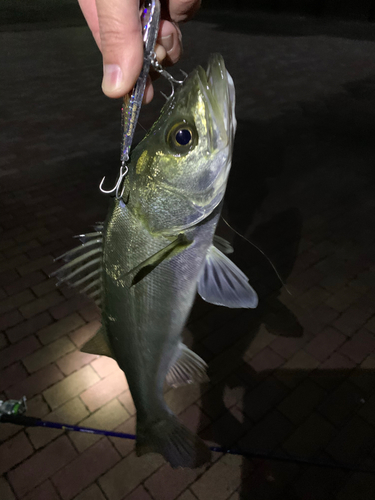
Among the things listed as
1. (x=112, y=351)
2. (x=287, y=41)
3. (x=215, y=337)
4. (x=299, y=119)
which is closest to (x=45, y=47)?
(x=287, y=41)

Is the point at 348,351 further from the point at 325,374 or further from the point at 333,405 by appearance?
the point at 333,405

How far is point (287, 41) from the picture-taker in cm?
1570

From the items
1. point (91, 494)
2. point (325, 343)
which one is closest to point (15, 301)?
point (91, 494)

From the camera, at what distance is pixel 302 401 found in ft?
10.4

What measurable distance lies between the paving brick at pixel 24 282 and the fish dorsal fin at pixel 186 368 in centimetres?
292

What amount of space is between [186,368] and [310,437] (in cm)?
176

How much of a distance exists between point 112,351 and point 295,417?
2.07 metres

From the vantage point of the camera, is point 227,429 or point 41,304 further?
point 41,304

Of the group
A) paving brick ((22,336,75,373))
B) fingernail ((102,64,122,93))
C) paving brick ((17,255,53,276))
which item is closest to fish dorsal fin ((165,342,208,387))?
fingernail ((102,64,122,93))

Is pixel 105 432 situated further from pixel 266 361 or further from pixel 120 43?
pixel 120 43

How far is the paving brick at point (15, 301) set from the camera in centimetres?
391

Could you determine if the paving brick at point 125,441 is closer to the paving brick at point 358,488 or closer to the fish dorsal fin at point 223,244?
the paving brick at point 358,488

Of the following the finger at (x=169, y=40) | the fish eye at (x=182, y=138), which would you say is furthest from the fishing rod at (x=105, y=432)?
the finger at (x=169, y=40)

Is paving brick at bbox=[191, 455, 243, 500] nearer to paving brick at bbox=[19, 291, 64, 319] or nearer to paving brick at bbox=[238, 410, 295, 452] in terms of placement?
paving brick at bbox=[238, 410, 295, 452]
